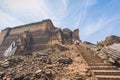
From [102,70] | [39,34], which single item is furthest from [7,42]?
[102,70]

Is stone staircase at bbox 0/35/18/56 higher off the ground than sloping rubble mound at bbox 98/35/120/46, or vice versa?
stone staircase at bbox 0/35/18/56

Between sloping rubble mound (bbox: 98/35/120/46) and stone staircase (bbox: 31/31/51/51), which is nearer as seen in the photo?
sloping rubble mound (bbox: 98/35/120/46)

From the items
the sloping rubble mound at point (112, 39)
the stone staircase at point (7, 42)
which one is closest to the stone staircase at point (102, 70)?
the sloping rubble mound at point (112, 39)

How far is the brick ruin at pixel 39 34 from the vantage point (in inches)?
1069

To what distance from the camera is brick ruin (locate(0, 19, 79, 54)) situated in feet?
89.1

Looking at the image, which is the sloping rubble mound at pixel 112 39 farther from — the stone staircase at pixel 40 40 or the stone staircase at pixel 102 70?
the stone staircase at pixel 102 70

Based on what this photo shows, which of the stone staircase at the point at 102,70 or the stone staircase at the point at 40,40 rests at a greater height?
the stone staircase at the point at 40,40

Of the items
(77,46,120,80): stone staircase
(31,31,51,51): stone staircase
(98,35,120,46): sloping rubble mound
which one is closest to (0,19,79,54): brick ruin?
(31,31,51,51): stone staircase

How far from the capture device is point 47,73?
9.18 meters

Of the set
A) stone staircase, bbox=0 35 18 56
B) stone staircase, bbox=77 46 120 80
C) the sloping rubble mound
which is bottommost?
stone staircase, bbox=77 46 120 80

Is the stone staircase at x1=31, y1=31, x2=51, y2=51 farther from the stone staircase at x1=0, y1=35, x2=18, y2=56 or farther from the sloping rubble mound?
the sloping rubble mound

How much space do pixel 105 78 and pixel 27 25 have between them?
26759mm

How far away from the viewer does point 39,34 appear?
1148 inches

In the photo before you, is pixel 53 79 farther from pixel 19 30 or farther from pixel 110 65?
pixel 19 30
